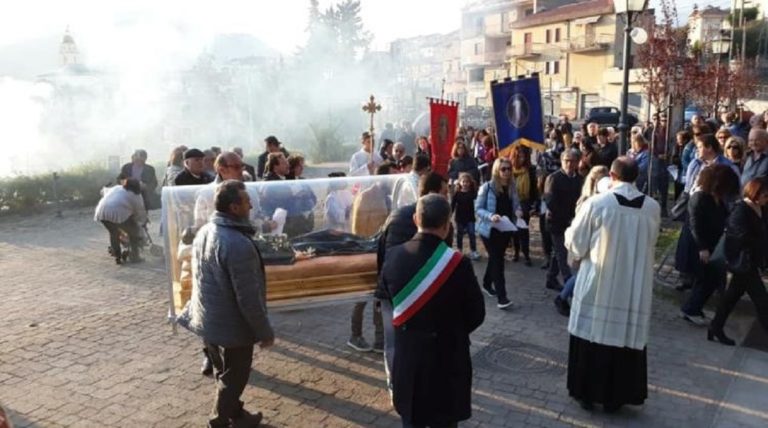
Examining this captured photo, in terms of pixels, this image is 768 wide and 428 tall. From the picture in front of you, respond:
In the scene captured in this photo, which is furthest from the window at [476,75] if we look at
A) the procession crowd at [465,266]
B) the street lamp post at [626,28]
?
the procession crowd at [465,266]

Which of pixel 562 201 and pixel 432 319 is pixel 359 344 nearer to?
pixel 432 319

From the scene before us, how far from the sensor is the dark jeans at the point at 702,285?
21.6ft

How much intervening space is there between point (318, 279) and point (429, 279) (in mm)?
2505

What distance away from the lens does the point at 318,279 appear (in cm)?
588

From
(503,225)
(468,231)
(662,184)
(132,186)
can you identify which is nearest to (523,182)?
(468,231)

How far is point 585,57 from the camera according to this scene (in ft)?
167

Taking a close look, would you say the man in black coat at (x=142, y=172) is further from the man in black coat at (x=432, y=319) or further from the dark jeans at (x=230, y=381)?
the man in black coat at (x=432, y=319)

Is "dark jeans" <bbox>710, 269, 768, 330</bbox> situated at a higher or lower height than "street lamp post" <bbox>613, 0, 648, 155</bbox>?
lower

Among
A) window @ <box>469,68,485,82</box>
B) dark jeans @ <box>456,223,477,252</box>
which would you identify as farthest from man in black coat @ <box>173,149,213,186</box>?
window @ <box>469,68,485,82</box>

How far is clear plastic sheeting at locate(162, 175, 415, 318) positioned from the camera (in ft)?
19.1

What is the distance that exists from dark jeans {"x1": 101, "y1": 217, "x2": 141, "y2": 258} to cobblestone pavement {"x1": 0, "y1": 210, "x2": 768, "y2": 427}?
1708mm

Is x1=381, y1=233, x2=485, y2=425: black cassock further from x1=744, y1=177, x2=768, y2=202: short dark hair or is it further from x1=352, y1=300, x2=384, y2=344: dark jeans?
x1=744, y1=177, x2=768, y2=202: short dark hair

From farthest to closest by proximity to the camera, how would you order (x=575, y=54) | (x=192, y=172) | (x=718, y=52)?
(x=575, y=54)
(x=718, y=52)
(x=192, y=172)

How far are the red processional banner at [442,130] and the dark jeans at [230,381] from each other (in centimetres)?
726
